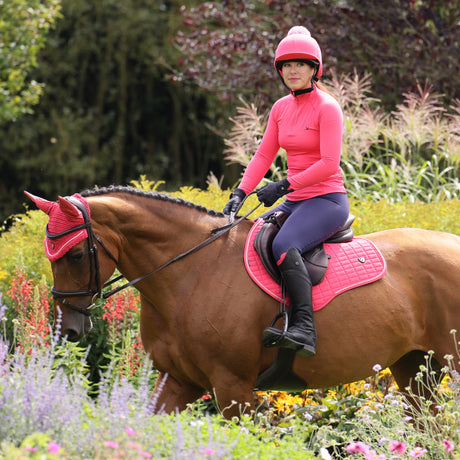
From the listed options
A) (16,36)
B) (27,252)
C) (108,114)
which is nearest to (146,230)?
(27,252)

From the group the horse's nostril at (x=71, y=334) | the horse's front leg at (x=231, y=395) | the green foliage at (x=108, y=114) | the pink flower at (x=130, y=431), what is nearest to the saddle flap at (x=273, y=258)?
the horse's front leg at (x=231, y=395)

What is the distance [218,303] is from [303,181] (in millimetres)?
838

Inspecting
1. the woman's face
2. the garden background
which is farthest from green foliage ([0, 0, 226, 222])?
the woman's face

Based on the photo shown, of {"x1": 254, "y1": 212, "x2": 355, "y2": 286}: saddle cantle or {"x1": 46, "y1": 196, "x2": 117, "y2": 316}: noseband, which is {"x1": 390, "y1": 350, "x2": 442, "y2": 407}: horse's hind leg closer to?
{"x1": 254, "y1": 212, "x2": 355, "y2": 286}: saddle cantle

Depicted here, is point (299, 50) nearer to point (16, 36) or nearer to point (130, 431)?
point (130, 431)

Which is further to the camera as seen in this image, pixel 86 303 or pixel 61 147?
pixel 61 147

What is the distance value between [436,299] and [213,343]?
137 cm

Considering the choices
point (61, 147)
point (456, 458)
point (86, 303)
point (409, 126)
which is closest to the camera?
point (456, 458)

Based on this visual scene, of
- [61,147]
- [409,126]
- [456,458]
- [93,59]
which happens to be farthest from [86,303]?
[93,59]

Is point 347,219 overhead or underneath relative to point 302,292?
overhead

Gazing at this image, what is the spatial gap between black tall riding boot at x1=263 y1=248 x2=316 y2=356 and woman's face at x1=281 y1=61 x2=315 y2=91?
963 mm

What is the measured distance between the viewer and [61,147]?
67.0 feet

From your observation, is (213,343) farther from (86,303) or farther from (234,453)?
(234,453)

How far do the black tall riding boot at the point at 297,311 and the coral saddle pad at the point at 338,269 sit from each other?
137 mm
